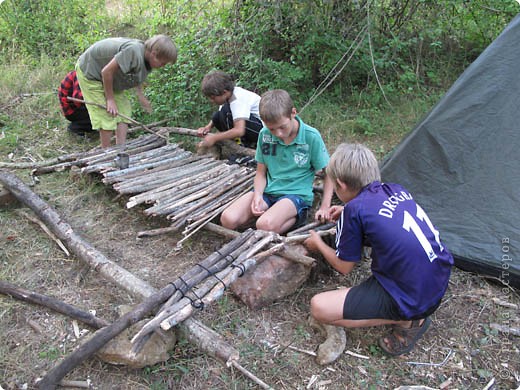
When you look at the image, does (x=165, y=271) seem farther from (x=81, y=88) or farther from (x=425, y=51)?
(x=425, y=51)

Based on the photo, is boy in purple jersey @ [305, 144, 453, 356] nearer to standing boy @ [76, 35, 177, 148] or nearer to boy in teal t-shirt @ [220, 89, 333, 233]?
boy in teal t-shirt @ [220, 89, 333, 233]

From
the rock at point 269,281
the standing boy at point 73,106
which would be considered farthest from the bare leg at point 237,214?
the standing boy at point 73,106

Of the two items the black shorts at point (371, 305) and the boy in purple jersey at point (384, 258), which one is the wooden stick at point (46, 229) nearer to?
the boy in purple jersey at point (384, 258)

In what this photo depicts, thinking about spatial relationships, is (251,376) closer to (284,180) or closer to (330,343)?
(330,343)

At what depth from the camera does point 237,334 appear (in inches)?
94.4

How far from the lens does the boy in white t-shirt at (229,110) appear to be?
12.7 feet

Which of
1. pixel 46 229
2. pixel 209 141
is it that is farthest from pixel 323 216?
pixel 46 229

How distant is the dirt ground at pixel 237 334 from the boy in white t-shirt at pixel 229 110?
3.96 feet

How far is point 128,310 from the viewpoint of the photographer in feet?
7.75

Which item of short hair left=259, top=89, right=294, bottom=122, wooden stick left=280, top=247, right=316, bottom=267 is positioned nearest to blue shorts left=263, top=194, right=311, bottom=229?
wooden stick left=280, top=247, right=316, bottom=267

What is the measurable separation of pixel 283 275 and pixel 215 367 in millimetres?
684

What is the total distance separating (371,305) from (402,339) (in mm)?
319

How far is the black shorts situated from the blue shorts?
984 millimetres

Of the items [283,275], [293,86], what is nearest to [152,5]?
[293,86]
